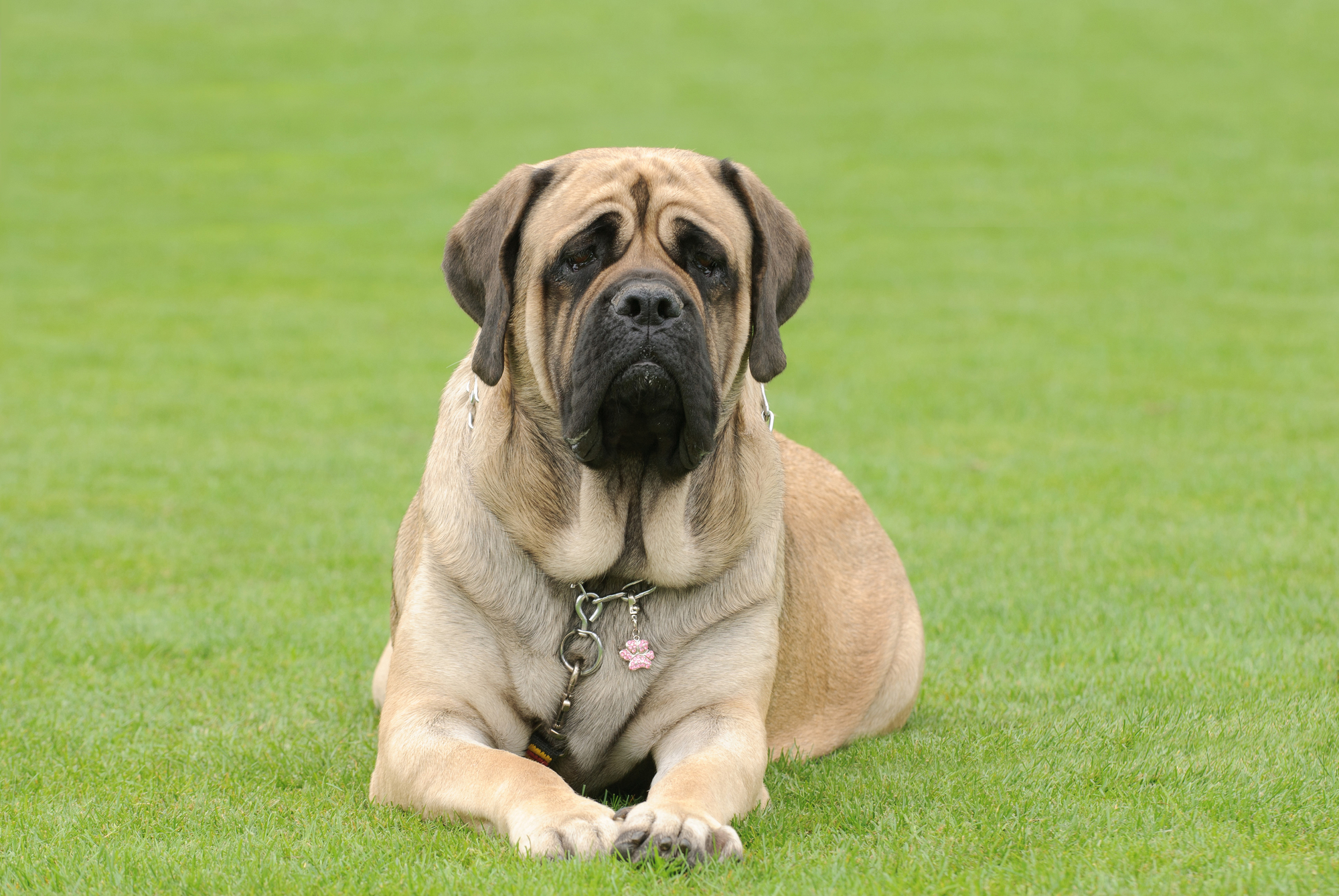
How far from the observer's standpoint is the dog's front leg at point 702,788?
3.87 metres

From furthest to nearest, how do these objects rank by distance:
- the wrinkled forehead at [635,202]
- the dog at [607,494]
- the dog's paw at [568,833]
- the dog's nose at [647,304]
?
1. the wrinkled forehead at [635,202]
2. the dog at [607,494]
3. the dog's nose at [647,304]
4. the dog's paw at [568,833]

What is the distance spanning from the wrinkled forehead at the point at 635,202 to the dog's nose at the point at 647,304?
33 cm

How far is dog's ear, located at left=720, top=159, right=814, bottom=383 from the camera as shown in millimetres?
4742

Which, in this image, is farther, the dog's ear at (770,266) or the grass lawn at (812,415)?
the dog's ear at (770,266)

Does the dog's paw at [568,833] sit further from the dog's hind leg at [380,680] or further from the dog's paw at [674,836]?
A: the dog's hind leg at [380,680]

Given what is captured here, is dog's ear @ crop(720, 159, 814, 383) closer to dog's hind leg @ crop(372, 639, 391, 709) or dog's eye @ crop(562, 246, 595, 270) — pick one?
dog's eye @ crop(562, 246, 595, 270)

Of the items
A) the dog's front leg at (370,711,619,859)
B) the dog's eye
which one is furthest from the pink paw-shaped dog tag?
the dog's eye

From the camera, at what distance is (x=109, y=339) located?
15.3 meters

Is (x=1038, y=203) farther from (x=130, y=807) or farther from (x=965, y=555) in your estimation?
(x=130, y=807)

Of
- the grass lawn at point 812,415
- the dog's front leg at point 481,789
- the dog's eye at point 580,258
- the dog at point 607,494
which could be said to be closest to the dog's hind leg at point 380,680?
the grass lawn at point 812,415

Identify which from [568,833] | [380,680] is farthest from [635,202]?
[380,680]

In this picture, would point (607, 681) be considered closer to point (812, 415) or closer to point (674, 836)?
point (674, 836)

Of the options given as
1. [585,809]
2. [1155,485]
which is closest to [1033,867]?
[585,809]

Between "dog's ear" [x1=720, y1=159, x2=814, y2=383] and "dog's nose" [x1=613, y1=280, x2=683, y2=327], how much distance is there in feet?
1.58
